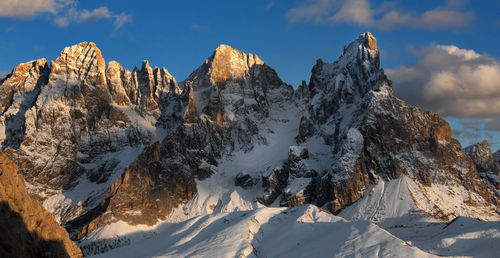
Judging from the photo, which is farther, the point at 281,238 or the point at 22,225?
the point at 281,238

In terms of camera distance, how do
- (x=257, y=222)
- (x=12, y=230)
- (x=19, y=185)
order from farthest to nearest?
(x=257, y=222), (x=19, y=185), (x=12, y=230)

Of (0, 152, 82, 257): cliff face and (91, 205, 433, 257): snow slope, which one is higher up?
(0, 152, 82, 257): cliff face

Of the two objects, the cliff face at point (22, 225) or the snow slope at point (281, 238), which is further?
the snow slope at point (281, 238)

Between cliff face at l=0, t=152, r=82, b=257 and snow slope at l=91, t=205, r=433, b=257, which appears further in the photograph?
snow slope at l=91, t=205, r=433, b=257

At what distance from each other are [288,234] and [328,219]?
52.2 feet

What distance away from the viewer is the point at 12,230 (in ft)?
173

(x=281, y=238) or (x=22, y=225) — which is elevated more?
(x=22, y=225)

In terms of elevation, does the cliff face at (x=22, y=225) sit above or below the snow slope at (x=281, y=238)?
above

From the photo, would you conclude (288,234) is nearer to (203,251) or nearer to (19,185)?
(203,251)

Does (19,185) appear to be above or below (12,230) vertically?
above

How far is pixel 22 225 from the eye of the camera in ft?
185

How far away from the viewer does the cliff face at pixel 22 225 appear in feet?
171

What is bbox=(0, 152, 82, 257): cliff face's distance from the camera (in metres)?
52.1

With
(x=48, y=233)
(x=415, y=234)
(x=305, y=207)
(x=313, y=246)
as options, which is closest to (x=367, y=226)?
(x=313, y=246)
